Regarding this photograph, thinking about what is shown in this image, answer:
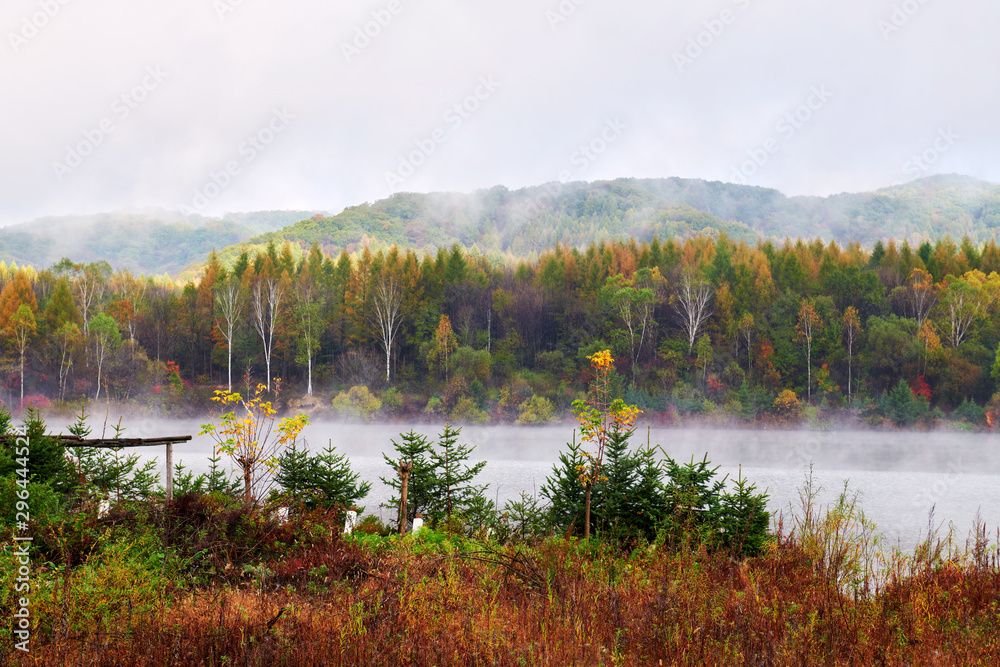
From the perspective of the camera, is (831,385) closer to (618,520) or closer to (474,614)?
(618,520)

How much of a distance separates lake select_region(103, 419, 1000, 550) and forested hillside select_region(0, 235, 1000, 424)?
151 inches

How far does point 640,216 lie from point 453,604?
12178cm

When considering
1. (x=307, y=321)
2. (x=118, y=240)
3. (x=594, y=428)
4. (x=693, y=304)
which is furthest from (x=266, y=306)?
(x=118, y=240)

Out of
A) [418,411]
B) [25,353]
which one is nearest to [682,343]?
[418,411]

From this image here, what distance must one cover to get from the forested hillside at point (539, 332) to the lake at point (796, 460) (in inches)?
151

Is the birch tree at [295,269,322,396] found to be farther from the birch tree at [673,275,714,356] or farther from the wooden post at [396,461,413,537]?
the wooden post at [396,461,413,537]

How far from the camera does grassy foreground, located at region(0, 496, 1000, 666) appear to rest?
3.58 m

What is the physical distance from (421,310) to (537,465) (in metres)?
25.1

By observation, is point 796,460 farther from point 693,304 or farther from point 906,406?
point 693,304

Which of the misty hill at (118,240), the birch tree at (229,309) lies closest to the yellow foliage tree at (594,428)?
the birch tree at (229,309)

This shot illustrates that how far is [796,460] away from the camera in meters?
26.1

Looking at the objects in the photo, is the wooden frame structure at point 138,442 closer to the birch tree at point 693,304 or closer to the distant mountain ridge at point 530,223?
the birch tree at point 693,304

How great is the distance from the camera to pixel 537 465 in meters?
22.8

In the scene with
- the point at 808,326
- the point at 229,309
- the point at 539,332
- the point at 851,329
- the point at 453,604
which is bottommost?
the point at 453,604
